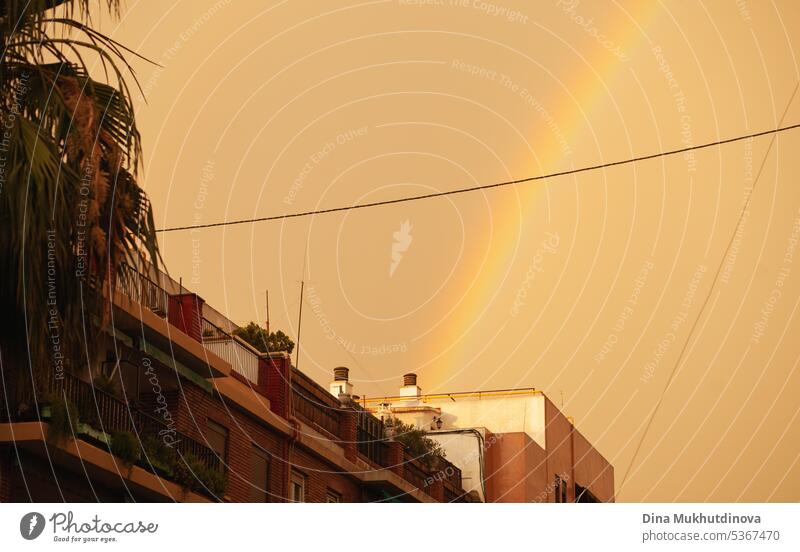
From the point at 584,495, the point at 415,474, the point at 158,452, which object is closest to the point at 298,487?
the point at 415,474

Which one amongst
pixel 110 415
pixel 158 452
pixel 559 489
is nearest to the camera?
pixel 110 415

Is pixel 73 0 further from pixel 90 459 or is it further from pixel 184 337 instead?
pixel 184 337

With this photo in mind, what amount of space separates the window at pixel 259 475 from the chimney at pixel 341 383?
9548 millimetres

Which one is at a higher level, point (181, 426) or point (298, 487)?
point (298, 487)

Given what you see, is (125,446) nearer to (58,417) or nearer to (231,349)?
(58,417)

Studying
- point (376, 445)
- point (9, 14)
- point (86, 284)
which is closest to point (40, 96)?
point (9, 14)

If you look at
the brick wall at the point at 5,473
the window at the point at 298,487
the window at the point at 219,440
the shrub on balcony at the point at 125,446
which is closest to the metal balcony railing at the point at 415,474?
the window at the point at 298,487

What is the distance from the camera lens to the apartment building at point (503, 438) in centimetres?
4212

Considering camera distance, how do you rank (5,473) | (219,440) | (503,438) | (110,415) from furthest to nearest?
(503,438)
(219,440)
(110,415)
(5,473)

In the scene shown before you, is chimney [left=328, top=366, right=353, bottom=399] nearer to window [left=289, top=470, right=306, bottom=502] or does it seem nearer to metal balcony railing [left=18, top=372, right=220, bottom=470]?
window [left=289, top=470, right=306, bottom=502]

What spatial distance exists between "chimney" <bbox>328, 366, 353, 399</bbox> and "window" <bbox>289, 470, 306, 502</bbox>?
8.05 metres

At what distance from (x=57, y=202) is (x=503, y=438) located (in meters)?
31.5

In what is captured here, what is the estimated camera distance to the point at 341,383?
39.5 metres

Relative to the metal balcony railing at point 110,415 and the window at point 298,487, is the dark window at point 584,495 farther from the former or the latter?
the metal balcony railing at point 110,415
